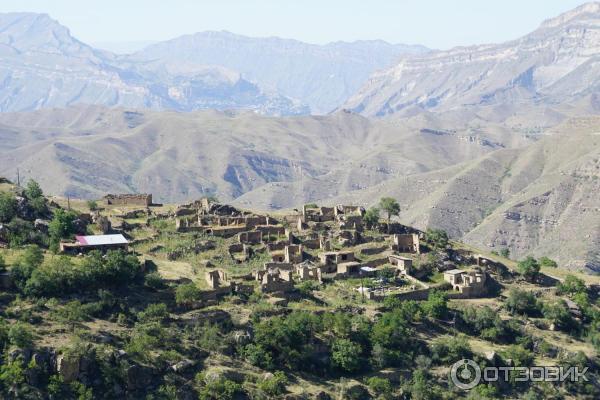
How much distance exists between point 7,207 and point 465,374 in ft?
131

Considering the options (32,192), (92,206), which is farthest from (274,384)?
(92,206)

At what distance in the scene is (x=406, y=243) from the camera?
80688 millimetres

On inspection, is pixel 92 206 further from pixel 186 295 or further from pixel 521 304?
pixel 521 304

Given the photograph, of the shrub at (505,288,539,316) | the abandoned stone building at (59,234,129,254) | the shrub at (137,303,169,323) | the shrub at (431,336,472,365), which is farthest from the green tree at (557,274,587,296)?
the abandoned stone building at (59,234,129,254)

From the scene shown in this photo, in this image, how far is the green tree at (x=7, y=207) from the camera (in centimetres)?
7119

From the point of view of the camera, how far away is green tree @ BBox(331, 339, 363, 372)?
58.0 metres

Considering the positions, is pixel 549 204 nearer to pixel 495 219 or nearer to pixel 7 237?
pixel 495 219

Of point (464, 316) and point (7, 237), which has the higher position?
point (7, 237)

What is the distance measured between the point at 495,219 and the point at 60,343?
151 metres

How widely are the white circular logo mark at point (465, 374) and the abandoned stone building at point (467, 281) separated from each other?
1207cm

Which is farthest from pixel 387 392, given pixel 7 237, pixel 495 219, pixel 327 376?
pixel 495 219

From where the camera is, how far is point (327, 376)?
5769 cm

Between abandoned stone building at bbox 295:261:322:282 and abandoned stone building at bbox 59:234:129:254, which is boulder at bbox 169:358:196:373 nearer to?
abandoned stone building at bbox 59:234:129:254

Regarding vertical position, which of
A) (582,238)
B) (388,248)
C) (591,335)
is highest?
(388,248)
